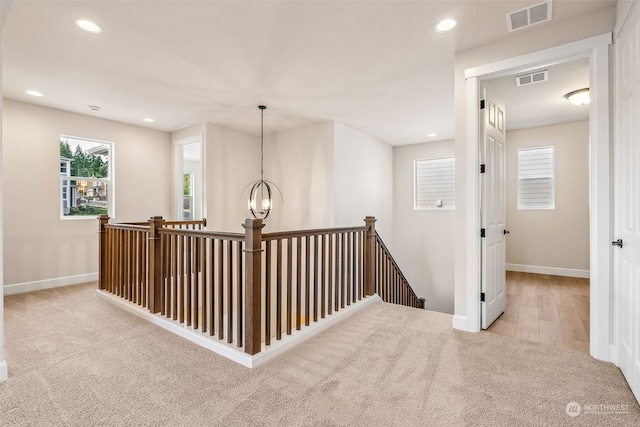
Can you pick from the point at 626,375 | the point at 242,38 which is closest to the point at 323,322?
the point at 626,375

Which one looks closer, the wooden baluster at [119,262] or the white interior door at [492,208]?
the white interior door at [492,208]

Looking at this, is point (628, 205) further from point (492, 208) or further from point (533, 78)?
point (533, 78)

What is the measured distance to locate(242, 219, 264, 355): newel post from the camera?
2.27 metres

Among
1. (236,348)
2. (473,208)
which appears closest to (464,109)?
(473,208)

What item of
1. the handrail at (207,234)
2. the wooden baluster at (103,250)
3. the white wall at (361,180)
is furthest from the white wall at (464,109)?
the wooden baluster at (103,250)

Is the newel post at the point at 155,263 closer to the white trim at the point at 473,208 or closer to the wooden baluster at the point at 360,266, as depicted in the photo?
the wooden baluster at the point at 360,266

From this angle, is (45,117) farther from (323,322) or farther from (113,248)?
(323,322)

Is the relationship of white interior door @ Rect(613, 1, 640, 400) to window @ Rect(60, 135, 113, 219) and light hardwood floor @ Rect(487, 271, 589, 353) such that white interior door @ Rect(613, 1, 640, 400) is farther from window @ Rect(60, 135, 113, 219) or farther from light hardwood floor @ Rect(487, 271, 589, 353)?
window @ Rect(60, 135, 113, 219)

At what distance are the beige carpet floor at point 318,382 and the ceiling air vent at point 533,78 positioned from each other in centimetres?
270

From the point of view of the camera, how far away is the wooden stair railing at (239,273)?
236cm

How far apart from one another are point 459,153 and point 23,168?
218 inches

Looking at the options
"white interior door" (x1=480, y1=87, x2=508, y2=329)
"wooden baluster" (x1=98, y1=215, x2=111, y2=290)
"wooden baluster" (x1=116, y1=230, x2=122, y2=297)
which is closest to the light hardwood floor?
"white interior door" (x1=480, y1=87, x2=508, y2=329)

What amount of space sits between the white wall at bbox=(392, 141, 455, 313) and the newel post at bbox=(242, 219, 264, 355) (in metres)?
5.08

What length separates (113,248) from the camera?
12.6 feet
